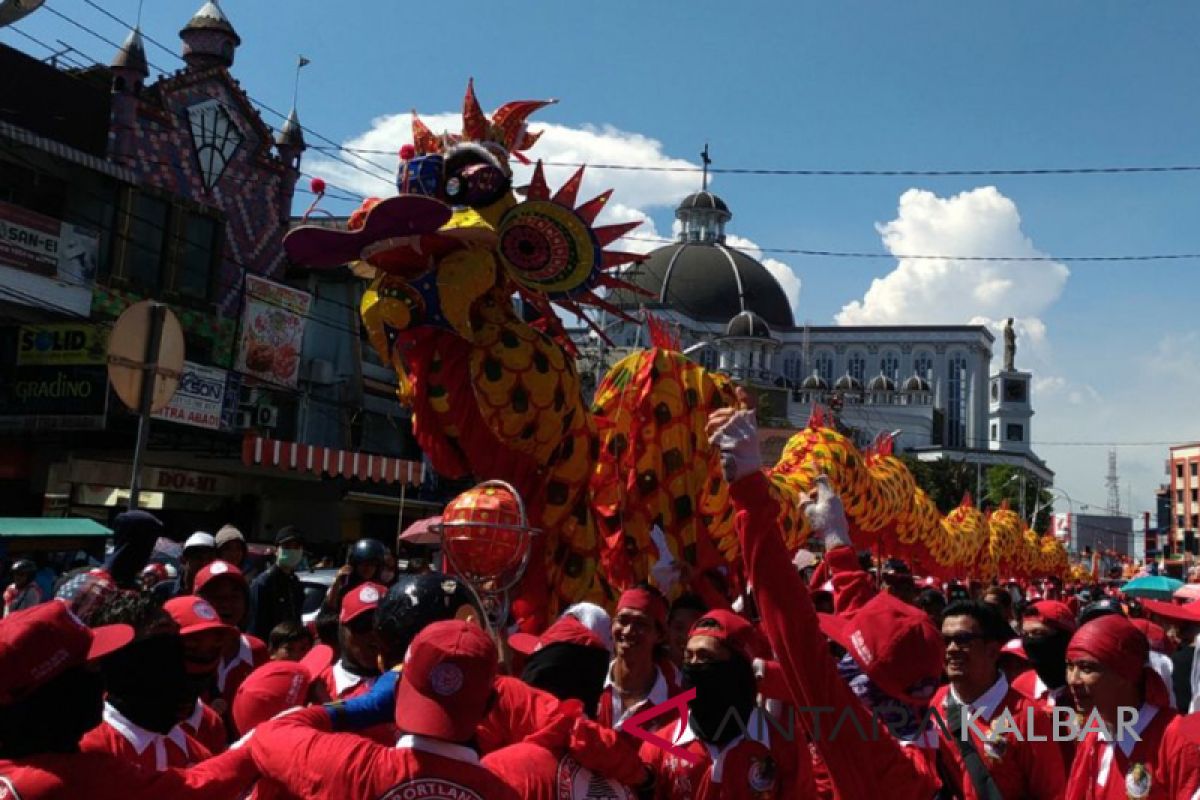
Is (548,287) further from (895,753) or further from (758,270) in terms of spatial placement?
(758,270)

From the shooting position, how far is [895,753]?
238 centimetres

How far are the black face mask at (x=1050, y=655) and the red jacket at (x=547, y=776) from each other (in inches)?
81.6

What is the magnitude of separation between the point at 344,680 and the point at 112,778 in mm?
1157

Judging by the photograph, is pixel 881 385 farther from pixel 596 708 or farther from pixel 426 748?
pixel 426 748

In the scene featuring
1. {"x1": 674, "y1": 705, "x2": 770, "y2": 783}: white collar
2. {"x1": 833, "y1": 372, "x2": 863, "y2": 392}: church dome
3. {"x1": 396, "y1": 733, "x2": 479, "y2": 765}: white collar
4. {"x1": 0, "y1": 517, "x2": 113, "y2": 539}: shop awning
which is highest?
{"x1": 833, "y1": 372, "x2": 863, "y2": 392}: church dome

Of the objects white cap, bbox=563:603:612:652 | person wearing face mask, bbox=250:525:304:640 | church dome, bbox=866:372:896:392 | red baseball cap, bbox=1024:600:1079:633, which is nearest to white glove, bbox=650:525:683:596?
person wearing face mask, bbox=250:525:304:640

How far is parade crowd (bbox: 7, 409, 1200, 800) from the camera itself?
207 centimetres

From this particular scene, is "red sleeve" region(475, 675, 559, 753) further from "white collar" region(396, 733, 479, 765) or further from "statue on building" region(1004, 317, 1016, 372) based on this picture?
"statue on building" region(1004, 317, 1016, 372)

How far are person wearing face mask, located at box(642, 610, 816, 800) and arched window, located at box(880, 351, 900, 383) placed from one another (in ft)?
276

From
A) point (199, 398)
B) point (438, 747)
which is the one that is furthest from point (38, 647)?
point (199, 398)

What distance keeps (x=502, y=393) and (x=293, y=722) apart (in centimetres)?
405

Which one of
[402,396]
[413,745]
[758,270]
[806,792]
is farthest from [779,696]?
[758,270]

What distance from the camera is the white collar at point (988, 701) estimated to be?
327 cm

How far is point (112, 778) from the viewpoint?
6.85 ft
